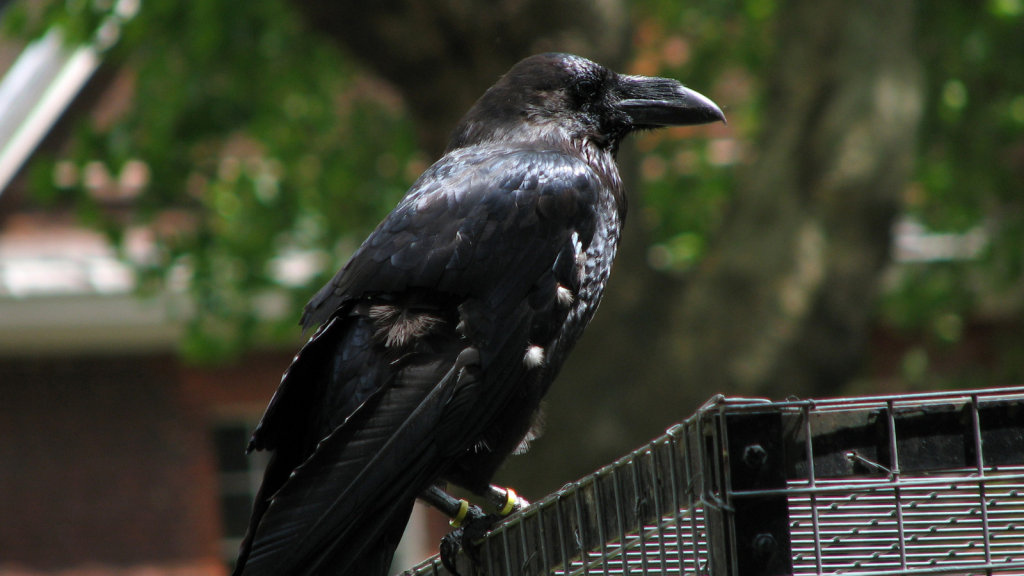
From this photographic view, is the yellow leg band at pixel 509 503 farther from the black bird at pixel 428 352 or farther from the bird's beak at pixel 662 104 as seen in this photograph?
the bird's beak at pixel 662 104

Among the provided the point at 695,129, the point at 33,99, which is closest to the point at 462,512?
the point at 695,129

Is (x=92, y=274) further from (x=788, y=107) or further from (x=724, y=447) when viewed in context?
(x=724, y=447)

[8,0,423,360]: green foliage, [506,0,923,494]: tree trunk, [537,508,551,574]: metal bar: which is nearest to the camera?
[537,508,551,574]: metal bar

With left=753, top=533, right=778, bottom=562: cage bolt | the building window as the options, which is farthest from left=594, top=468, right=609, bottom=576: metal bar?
the building window

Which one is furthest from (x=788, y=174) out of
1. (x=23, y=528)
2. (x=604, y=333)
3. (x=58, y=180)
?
(x=23, y=528)

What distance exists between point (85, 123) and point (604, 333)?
11.4 feet

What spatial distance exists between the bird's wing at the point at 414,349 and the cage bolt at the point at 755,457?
912 mm

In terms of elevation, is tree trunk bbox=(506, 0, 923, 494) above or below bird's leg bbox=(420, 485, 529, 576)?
above

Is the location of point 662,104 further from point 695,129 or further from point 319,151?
point 695,129

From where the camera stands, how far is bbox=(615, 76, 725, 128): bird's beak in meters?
2.88

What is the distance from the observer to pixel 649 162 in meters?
7.22

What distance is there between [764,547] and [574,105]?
183 centimetres

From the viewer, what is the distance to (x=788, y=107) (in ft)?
17.0

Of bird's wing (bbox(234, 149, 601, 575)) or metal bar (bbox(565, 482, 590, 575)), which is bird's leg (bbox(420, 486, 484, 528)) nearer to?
bird's wing (bbox(234, 149, 601, 575))
